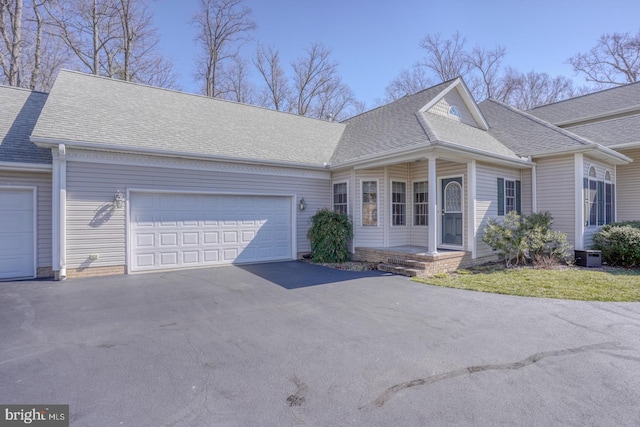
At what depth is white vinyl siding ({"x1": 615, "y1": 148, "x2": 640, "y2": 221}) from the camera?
1120cm

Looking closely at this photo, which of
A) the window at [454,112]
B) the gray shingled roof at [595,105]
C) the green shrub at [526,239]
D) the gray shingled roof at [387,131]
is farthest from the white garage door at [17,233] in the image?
the gray shingled roof at [595,105]

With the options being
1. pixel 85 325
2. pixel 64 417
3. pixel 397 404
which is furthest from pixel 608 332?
pixel 85 325

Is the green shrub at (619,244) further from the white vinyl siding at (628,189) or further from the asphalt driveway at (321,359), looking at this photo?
the asphalt driveway at (321,359)

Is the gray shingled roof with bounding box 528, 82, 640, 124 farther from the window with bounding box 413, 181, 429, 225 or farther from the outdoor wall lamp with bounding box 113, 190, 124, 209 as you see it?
the outdoor wall lamp with bounding box 113, 190, 124, 209

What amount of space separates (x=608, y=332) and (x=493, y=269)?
14.6ft

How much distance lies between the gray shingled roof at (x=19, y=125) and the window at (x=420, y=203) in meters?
9.90

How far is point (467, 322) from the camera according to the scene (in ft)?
15.2

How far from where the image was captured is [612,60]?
2288cm

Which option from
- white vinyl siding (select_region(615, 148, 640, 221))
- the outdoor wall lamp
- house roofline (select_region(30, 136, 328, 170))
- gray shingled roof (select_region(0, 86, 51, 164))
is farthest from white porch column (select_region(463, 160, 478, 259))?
gray shingled roof (select_region(0, 86, 51, 164))

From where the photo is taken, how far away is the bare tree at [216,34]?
21344mm

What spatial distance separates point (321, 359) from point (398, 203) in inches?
300

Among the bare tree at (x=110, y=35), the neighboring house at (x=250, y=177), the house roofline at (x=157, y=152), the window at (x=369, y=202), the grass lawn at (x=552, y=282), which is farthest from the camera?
the bare tree at (x=110, y=35)

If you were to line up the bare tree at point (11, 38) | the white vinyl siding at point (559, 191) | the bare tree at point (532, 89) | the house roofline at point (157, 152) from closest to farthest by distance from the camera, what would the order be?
the house roofline at point (157, 152) < the white vinyl siding at point (559, 191) < the bare tree at point (11, 38) < the bare tree at point (532, 89)

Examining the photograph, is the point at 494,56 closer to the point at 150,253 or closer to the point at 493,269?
the point at 493,269
